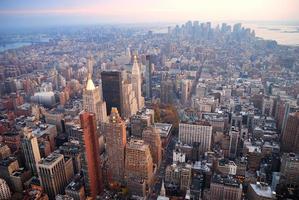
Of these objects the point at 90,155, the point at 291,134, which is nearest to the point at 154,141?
the point at 90,155

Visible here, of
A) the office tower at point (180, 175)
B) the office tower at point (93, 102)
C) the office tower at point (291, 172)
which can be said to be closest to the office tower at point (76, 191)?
the office tower at point (180, 175)

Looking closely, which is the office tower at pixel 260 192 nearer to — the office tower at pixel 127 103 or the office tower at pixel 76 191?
the office tower at pixel 76 191

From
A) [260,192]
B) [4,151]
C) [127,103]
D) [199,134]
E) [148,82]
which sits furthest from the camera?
[148,82]

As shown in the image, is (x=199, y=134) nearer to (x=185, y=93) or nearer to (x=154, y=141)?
(x=154, y=141)

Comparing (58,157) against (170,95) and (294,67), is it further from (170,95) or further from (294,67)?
(294,67)

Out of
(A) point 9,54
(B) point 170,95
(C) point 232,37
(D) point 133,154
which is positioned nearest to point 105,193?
(D) point 133,154
